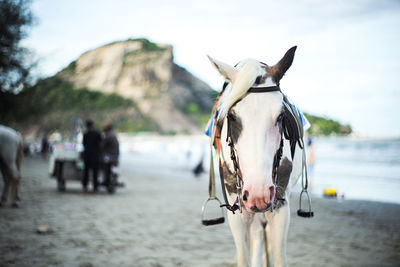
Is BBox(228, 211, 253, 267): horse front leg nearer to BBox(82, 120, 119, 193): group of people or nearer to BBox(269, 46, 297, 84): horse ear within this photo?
BBox(269, 46, 297, 84): horse ear

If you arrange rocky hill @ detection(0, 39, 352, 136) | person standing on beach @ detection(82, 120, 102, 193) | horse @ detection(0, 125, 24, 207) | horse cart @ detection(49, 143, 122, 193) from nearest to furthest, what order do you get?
horse @ detection(0, 125, 24, 207), person standing on beach @ detection(82, 120, 102, 193), horse cart @ detection(49, 143, 122, 193), rocky hill @ detection(0, 39, 352, 136)

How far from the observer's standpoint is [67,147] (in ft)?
31.5

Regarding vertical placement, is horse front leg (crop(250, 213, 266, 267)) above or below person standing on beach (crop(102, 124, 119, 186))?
below

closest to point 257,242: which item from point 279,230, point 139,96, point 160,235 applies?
point 279,230

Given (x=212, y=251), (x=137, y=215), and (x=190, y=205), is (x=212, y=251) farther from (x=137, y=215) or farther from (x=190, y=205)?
(x=190, y=205)

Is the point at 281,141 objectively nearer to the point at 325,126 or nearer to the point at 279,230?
the point at 279,230

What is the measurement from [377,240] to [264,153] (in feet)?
14.0

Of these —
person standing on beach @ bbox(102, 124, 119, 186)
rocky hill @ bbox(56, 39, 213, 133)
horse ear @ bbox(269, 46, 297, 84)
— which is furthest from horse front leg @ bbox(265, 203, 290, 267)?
rocky hill @ bbox(56, 39, 213, 133)

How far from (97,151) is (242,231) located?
23.7ft

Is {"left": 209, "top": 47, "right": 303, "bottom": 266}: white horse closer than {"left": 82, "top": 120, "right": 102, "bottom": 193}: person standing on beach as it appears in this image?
Yes

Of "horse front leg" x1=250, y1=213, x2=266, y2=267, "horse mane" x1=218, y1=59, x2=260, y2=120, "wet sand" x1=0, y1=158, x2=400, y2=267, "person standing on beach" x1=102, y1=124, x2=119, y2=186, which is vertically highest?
"horse mane" x1=218, y1=59, x2=260, y2=120

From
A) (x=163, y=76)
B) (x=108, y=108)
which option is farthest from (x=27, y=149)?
(x=163, y=76)

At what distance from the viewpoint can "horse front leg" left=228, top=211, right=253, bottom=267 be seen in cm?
259

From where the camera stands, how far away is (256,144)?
75.8 inches
